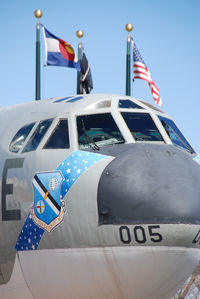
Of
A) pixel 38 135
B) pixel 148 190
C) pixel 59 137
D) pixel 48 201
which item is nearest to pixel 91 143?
pixel 59 137

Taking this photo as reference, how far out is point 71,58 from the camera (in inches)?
1043

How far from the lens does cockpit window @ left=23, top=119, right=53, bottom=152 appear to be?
1083cm

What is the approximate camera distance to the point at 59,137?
35.3 feet

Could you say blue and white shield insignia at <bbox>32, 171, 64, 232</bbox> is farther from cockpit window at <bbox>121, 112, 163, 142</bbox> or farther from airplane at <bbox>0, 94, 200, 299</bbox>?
cockpit window at <bbox>121, 112, 163, 142</bbox>

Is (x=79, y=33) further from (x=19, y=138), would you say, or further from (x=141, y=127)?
(x=141, y=127)

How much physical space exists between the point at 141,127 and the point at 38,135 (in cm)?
191

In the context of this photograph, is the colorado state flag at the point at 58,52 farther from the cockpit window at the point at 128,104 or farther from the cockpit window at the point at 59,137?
the cockpit window at the point at 59,137

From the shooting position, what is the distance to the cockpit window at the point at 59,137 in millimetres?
10609

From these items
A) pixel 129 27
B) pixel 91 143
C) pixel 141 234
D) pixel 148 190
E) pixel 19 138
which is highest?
pixel 129 27

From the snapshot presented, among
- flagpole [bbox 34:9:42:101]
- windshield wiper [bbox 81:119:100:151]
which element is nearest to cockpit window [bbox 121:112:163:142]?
windshield wiper [bbox 81:119:100:151]

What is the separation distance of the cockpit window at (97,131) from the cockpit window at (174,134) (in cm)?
120

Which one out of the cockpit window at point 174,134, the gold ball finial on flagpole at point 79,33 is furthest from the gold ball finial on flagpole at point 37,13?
the cockpit window at point 174,134

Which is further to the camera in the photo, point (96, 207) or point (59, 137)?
point (59, 137)

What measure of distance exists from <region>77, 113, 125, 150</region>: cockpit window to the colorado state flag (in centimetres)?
1529
